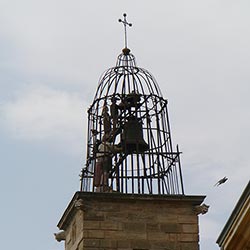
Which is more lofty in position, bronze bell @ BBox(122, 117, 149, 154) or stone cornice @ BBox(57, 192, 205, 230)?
bronze bell @ BBox(122, 117, 149, 154)

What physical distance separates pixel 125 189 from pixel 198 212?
2036 mm

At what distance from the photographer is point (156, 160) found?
95.3 ft

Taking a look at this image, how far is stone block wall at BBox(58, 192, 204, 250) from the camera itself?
27500mm

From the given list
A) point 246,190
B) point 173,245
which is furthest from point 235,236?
point 173,245

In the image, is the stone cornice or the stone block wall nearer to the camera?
the stone block wall

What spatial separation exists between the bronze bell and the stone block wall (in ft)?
5.11

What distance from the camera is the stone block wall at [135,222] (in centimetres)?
2750

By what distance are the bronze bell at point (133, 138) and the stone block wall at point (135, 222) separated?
156cm

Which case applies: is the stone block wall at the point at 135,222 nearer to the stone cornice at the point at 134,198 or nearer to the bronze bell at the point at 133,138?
the stone cornice at the point at 134,198

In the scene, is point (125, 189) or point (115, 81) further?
point (115, 81)

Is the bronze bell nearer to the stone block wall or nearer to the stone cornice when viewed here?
the stone cornice

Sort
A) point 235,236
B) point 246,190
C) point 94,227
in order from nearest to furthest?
point 246,190
point 235,236
point 94,227

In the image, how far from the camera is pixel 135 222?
2781 cm

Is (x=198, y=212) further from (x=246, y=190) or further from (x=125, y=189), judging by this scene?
(x=246, y=190)
